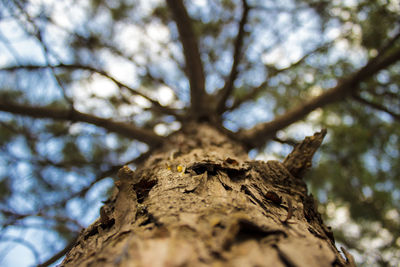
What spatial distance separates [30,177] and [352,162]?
3131mm

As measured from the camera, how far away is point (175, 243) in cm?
55

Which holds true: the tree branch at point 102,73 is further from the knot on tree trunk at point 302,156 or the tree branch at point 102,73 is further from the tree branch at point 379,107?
the tree branch at point 379,107

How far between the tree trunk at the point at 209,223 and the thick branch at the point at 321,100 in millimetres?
1094

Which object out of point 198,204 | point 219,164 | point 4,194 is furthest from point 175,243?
point 4,194

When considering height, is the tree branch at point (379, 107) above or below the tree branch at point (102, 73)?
below

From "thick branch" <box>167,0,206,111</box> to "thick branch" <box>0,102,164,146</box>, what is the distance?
0.54 metres

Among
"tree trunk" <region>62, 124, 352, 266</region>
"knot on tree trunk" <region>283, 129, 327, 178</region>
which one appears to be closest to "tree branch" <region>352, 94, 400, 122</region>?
"knot on tree trunk" <region>283, 129, 327, 178</region>

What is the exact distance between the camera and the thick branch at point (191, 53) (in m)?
1.99

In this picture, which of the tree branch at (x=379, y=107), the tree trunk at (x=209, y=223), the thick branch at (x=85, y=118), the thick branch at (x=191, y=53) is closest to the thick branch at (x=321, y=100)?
the tree branch at (x=379, y=107)

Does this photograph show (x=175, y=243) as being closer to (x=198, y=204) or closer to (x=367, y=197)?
(x=198, y=204)

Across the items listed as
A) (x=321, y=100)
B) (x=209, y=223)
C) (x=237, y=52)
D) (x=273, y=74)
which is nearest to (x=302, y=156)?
(x=209, y=223)

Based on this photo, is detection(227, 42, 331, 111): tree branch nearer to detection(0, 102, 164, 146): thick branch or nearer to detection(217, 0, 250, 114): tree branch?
detection(217, 0, 250, 114): tree branch

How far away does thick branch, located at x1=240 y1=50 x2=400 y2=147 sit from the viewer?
87.0 inches

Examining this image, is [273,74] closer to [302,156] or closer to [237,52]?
[237,52]
